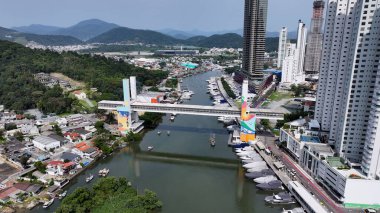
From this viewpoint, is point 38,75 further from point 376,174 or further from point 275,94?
point 376,174

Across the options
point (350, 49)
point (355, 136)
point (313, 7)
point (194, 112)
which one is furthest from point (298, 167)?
point (313, 7)

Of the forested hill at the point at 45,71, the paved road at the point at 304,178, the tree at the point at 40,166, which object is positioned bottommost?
the paved road at the point at 304,178

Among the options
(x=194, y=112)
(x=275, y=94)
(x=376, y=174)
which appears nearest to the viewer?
(x=376, y=174)

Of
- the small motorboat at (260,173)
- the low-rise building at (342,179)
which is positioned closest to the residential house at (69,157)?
the small motorboat at (260,173)

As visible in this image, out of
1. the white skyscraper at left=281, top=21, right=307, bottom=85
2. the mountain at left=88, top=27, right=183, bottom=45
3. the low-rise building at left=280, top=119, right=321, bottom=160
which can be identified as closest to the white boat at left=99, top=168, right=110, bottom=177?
the low-rise building at left=280, top=119, right=321, bottom=160

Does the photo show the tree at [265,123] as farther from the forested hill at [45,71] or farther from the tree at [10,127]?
the tree at [10,127]
